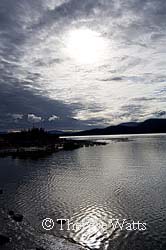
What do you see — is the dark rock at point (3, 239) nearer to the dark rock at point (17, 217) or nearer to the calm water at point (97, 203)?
the calm water at point (97, 203)

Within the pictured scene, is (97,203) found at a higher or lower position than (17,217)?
lower

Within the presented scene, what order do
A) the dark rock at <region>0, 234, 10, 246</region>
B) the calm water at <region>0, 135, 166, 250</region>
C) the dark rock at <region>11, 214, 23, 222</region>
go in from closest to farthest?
the dark rock at <region>0, 234, 10, 246</region>, the calm water at <region>0, 135, 166, 250</region>, the dark rock at <region>11, 214, 23, 222</region>

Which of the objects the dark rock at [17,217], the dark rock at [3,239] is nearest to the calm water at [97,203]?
the dark rock at [17,217]

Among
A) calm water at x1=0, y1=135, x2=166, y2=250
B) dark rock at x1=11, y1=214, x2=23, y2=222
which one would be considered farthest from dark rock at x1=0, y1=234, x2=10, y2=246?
dark rock at x1=11, y1=214, x2=23, y2=222

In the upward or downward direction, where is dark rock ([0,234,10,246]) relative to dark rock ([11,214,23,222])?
downward

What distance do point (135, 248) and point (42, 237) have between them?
378 inches

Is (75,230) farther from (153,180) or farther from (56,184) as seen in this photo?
(153,180)

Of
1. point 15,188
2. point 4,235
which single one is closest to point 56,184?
point 15,188

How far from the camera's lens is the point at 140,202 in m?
40.2

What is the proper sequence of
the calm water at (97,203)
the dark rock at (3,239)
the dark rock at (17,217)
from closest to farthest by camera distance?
the dark rock at (3,239), the calm water at (97,203), the dark rock at (17,217)

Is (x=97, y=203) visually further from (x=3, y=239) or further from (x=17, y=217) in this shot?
(x=3, y=239)

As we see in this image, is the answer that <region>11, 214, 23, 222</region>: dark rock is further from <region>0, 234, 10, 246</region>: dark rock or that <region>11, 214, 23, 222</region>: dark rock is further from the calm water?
<region>0, 234, 10, 246</region>: dark rock

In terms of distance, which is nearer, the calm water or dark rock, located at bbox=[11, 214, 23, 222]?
→ the calm water

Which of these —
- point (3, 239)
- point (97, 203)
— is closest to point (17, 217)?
point (3, 239)
